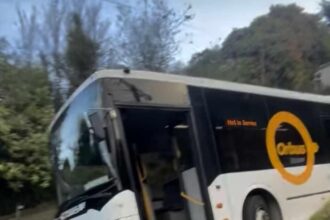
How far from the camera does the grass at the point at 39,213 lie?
55.8 feet

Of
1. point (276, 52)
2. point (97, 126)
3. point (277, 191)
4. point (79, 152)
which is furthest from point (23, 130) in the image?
point (276, 52)

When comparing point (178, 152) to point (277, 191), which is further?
point (277, 191)

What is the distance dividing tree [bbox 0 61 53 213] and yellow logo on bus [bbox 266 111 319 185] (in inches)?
274

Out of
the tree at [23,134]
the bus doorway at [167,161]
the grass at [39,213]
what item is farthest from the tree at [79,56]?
the bus doorway at [167,161]

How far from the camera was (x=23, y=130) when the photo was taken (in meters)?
15.7

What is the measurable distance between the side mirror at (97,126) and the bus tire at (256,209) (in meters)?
3.24

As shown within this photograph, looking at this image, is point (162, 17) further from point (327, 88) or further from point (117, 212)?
point (327, 88)

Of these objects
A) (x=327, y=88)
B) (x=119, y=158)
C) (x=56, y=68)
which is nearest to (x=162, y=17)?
(x=56, y=68)

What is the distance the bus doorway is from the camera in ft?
29.9

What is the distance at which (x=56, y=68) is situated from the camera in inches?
927

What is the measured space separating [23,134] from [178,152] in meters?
7.68

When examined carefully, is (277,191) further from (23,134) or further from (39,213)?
(39,213)

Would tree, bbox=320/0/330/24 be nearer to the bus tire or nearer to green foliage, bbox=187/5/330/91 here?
→ green foliage, bbox=187/5/330/91

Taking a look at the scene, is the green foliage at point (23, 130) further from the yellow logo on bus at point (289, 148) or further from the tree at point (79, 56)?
the yellow logo on bus at point (289, 148)
